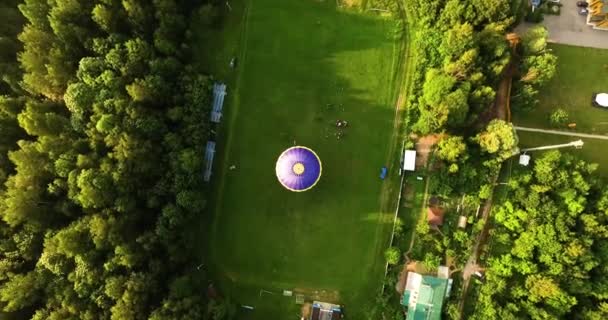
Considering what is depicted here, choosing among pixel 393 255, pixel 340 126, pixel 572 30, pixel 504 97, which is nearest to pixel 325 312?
pixel 393 255

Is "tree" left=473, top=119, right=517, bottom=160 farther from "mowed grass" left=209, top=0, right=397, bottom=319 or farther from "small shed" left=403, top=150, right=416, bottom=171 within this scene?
"mowed grass" left=209, top=0, right=397, bottom=319

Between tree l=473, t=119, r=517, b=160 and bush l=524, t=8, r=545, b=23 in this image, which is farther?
bush l=524, t=8, r=545, b=23

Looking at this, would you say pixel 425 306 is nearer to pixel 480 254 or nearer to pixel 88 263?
pixel 480 254

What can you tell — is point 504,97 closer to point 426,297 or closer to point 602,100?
point 602,100

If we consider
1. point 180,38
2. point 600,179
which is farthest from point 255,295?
point 600,179

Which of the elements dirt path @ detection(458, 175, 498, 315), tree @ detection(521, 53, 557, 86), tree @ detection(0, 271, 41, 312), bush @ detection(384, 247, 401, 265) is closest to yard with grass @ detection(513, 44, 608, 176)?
tree @ detection(521, 53, 557, 86)
